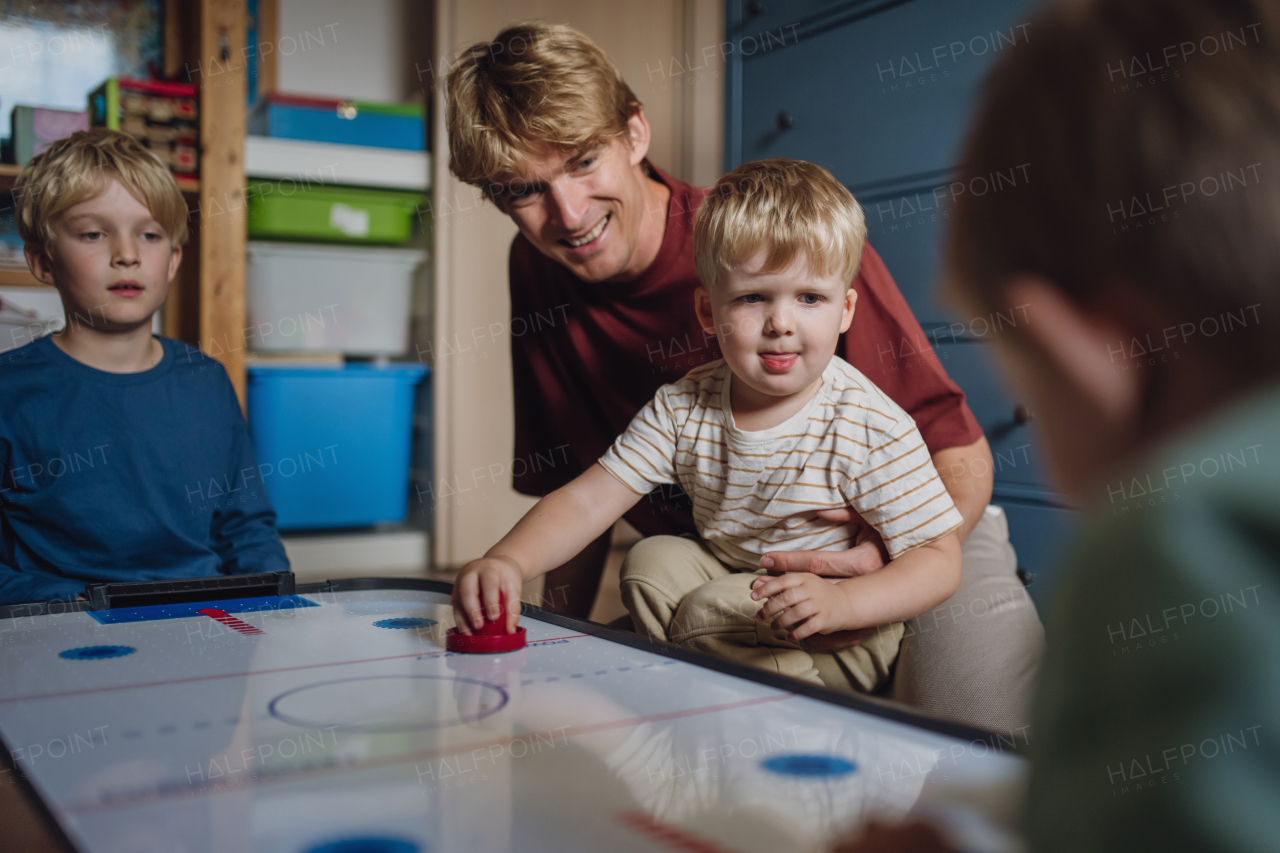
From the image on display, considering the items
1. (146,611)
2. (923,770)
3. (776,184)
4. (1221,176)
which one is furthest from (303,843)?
(776,184)

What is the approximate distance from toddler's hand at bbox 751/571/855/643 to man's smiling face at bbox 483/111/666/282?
570mm

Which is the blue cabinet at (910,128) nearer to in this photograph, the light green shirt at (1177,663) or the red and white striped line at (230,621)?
the red and white striped line at (230,621)

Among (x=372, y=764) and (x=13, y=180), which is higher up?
(x=13, y=180)

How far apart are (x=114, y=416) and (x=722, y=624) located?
85cm

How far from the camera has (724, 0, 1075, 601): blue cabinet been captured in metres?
1.80

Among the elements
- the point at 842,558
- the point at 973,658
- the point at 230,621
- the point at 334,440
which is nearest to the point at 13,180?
the point at 334,440

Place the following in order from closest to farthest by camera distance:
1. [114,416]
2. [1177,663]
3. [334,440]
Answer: [1177,663], [114,416], [334,440]

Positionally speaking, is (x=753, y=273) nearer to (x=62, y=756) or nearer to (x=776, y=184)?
(x=776, y=184)

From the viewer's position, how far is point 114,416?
4.18ft

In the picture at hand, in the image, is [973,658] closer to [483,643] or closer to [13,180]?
[483,643]

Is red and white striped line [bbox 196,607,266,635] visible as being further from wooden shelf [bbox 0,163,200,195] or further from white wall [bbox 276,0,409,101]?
white wall [bbox 276,0,409,101]

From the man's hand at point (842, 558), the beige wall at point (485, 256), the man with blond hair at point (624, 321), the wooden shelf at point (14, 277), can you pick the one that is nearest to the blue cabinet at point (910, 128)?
the beige wall at point (485, 256)

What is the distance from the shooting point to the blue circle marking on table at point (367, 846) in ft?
1.31

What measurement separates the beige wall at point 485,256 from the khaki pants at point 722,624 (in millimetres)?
1771
